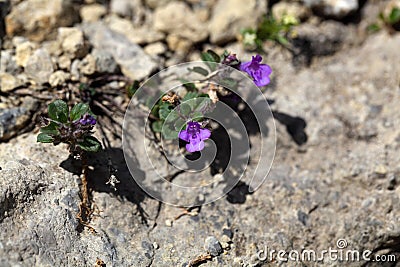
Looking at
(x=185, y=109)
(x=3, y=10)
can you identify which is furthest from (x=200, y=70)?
(x=3, y=10)

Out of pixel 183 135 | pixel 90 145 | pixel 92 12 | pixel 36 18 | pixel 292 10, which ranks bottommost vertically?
pixel 90 145

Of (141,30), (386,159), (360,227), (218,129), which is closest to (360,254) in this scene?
(360,227)

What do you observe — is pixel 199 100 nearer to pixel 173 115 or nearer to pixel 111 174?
pixel 173 115

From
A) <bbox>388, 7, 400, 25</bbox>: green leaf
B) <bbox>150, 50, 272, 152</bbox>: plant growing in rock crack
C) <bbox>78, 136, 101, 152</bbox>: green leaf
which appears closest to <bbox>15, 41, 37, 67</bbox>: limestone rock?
<bbox>78, 136, 101, 152</bbox>: green leaf

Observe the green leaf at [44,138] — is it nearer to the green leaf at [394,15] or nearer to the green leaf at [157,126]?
the green leaf at [157,126]

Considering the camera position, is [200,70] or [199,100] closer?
[199,100]

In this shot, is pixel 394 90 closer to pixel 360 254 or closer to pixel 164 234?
pixel 360 254

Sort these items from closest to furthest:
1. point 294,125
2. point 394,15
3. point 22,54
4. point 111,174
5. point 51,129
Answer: point 51,129
point 111,174
point 22,54
point 294,125
point 394,15
